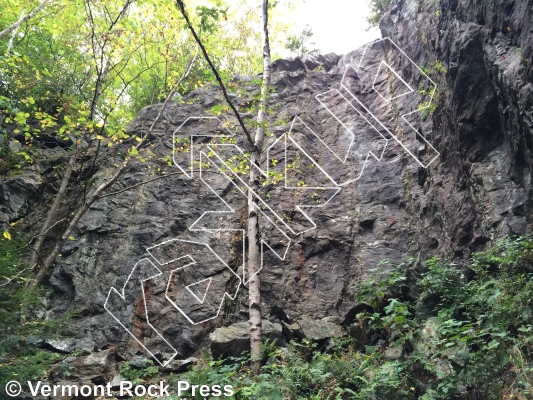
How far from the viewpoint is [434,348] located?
6.18m

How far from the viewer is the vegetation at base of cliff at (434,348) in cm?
519

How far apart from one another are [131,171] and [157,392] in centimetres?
797

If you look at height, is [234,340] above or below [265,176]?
below

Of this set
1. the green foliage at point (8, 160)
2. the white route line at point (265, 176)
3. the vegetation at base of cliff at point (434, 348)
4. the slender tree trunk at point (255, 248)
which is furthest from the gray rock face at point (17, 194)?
the vegetation at base of cliff at point (434, 348)

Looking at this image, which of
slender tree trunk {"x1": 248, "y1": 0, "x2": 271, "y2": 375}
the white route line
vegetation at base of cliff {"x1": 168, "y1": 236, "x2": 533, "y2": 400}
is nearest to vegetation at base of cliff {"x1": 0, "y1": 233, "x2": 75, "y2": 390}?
vegetation at base of cliff {"x1": 168, "y1": 236, "x2": 533, "y2": 400}

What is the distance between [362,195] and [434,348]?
6796mm

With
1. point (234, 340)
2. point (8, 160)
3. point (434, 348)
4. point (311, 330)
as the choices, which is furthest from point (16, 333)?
point (8, 160)

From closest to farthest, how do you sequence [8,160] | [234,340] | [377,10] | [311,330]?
[234,340] → [311,330] → [8,160] → [377,10]

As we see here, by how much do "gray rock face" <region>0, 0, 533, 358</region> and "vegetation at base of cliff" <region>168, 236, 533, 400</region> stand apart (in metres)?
1.03

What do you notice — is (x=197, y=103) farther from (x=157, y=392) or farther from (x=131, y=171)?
(x=157, y=392)

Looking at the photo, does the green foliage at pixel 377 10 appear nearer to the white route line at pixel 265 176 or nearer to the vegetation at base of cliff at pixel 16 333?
the white route line at pixel 265 176

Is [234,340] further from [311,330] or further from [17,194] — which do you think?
[17,194]

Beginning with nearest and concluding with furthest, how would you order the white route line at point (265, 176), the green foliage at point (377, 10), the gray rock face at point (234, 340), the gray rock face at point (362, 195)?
1. the gray rock face at point (362, 195)
2. the gray rock face at point (234, 340)
3. the white route line at point (265, 176)
4. the green foliage at point (377, 10)

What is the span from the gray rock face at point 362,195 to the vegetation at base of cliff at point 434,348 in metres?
1.03
